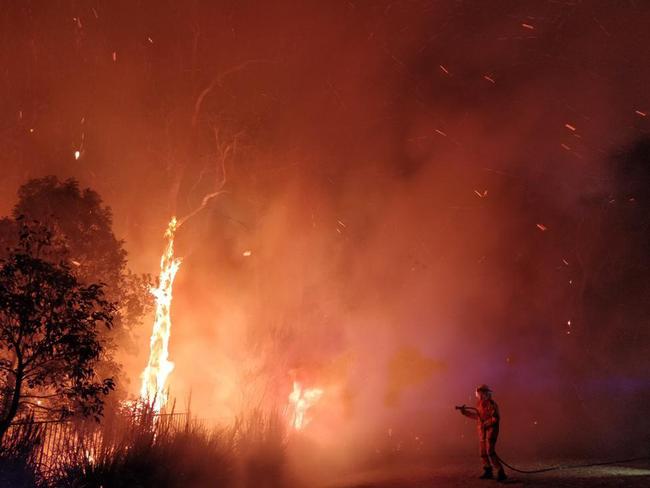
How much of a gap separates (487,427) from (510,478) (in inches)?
47.2

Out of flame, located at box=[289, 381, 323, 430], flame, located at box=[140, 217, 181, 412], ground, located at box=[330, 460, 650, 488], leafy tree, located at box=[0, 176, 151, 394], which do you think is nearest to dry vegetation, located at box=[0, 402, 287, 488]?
ground, located at box=[330, 460, 650, 488]

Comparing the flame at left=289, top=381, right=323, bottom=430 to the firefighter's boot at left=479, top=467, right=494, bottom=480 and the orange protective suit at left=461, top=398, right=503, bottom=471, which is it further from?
the orange protective suit at left=461, top=398, right=503, bottom=471

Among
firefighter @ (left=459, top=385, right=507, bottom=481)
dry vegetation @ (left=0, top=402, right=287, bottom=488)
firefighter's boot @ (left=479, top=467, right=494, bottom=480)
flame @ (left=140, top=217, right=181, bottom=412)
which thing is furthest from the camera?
flame @ (left=140, top=217, right=181, bottom=412)

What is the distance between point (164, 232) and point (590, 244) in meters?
26.5

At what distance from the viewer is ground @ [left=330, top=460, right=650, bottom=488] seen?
366 inches

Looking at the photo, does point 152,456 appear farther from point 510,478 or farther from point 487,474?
point 510,478

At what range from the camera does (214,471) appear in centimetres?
983

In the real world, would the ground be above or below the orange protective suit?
below

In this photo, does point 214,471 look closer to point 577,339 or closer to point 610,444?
point 610,444

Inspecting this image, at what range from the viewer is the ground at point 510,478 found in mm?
9305

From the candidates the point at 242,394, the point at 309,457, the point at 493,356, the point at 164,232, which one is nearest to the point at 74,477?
the point at 309,457

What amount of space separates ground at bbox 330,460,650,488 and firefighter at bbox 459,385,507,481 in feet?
1.03

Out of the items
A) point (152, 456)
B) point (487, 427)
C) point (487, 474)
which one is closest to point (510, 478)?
point (487, 474)

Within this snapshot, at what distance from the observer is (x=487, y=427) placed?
9.80 meters
